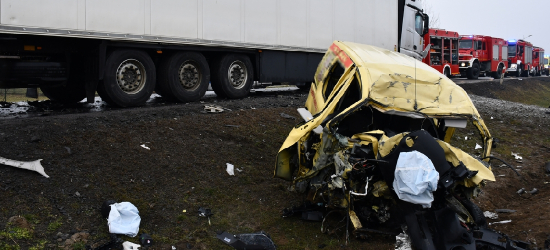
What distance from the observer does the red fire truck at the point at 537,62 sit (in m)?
40.8

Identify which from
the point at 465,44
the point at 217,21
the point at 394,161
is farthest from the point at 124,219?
the point at 465,44

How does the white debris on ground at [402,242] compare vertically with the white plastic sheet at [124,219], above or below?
below

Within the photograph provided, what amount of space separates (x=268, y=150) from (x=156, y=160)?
198 cm

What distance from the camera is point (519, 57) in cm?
3575

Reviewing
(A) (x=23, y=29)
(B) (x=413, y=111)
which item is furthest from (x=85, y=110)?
(B) (x=413, y=111)

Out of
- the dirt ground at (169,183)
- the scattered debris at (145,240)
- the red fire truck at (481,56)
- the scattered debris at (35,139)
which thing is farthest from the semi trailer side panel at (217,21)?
the red fire truck at (481,56)

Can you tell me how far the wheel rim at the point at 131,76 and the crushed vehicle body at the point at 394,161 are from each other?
4454 mm

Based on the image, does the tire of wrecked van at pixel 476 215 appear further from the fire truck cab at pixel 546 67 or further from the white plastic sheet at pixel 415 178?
the fire truck cab at pixel 546 67

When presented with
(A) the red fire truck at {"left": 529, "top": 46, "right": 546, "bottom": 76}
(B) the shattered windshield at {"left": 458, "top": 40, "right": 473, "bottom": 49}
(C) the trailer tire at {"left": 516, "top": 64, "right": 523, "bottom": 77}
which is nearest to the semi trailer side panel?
(B) the shattered windshield at {"left": 458, "top": 40, "right": 473, "bottom": 49}

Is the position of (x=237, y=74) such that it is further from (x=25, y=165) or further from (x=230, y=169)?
(x=25, y=165)

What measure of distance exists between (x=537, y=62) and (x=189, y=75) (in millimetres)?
40997

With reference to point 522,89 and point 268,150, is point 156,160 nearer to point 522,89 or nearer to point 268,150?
point 268,150

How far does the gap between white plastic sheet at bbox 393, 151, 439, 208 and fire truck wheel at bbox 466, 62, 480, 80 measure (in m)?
26.8

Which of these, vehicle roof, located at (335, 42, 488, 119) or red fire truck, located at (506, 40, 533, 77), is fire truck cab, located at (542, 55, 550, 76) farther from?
vehicle roof, located at (335, 42, 488, 119)
